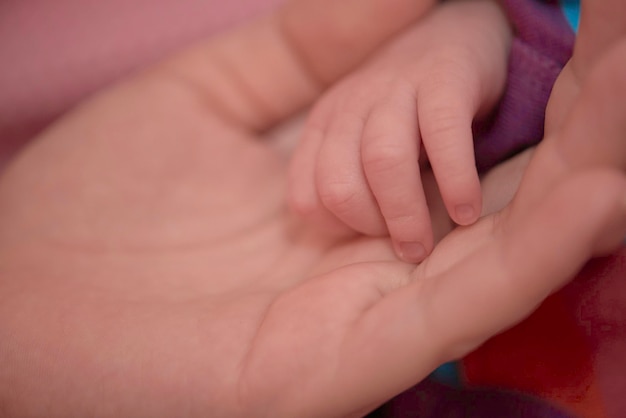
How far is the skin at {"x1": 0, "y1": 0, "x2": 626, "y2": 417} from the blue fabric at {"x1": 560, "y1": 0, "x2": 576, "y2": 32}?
15 cm

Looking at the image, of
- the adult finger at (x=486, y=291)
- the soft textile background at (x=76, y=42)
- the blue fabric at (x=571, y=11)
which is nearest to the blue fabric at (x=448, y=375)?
the adult finger at (x=486, y=291)

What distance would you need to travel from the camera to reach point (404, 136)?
0.39 meters

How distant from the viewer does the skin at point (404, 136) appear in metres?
0.38

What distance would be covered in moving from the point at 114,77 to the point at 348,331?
2.03ft

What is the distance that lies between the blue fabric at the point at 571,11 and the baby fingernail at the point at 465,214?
229 millimetres

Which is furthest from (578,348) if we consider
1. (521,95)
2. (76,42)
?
(76,42)

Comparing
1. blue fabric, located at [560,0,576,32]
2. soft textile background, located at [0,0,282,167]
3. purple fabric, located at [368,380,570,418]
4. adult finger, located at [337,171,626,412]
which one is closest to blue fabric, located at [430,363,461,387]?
purple fabric, located at [368,380,570,418]

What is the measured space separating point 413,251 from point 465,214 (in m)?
0.04

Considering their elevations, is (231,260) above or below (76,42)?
below

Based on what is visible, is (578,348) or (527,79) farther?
(527,79)

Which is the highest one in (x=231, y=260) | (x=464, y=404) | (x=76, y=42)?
(x=76, y=42)

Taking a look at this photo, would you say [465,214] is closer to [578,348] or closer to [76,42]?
[578,348]

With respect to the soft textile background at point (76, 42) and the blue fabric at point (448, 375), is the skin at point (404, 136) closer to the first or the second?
the blue fabric at point (448, 375)

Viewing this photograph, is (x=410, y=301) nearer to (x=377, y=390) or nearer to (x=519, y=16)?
(x=377, y=390)
